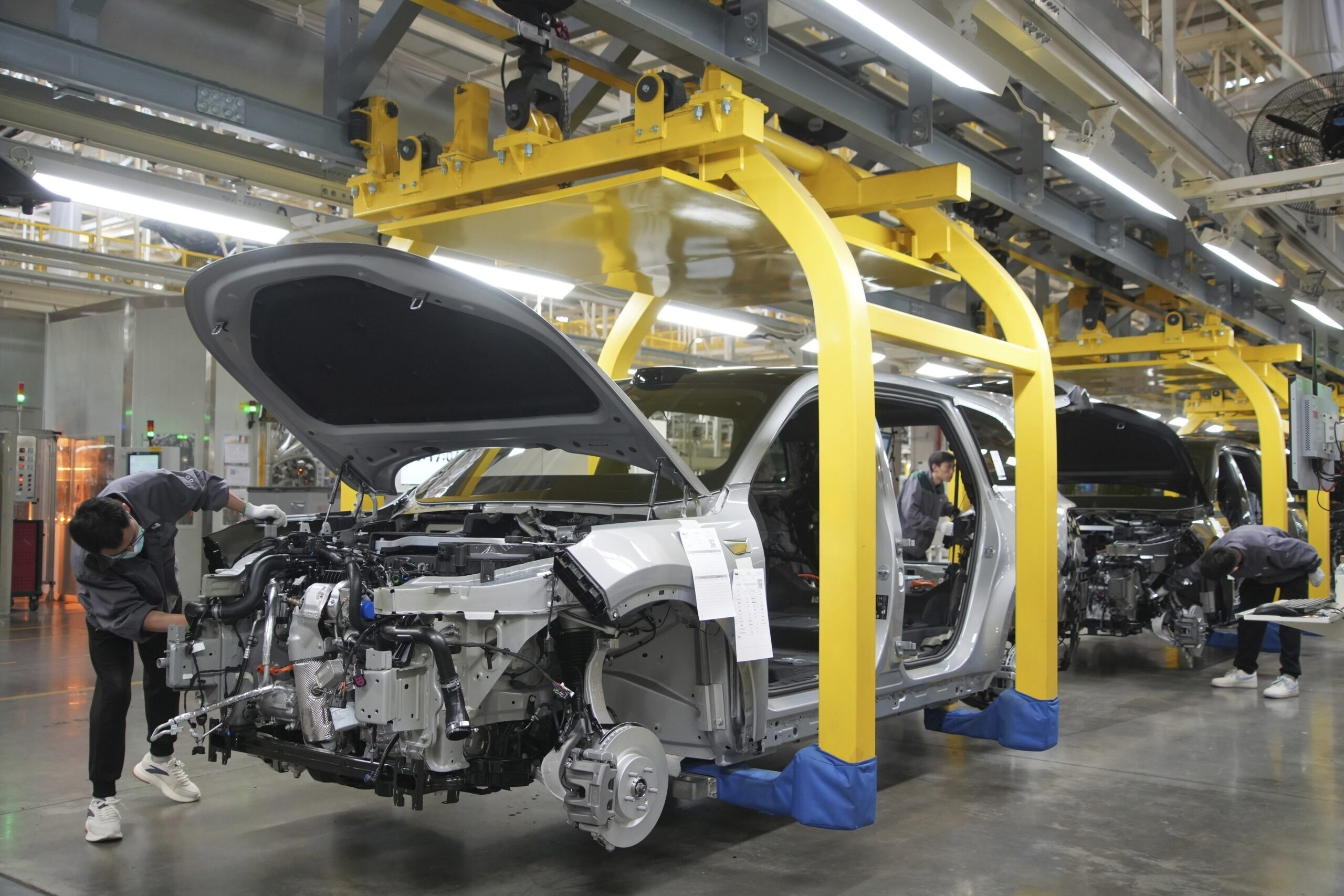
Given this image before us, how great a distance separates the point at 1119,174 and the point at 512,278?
3.68m

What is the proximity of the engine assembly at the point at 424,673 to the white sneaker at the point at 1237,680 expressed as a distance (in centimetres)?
589

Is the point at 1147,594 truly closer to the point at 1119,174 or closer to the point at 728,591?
the point at 1119,174

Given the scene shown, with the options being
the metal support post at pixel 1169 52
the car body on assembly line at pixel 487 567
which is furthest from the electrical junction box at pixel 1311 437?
the car body on assembly line at pixel 487 567

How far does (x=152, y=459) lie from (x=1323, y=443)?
11.0 m

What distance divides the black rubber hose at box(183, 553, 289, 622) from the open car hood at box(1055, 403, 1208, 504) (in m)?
6.39

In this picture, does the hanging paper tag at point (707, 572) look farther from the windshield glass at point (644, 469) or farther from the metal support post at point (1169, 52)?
the metal support post at point (1169, 52)

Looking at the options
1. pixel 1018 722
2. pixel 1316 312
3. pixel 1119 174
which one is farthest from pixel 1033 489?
pixel 1316 312

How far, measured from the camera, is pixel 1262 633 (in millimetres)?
8078

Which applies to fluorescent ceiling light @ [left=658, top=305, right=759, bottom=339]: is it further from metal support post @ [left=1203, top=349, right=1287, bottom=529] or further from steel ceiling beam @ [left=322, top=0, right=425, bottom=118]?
metal support post @ [left=1203, top=349, right=1287, bottom=529]


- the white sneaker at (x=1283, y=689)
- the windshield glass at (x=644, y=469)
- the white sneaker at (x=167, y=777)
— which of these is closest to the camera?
the windshield glass at (x=644, y=469)

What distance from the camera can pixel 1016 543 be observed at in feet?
18.9

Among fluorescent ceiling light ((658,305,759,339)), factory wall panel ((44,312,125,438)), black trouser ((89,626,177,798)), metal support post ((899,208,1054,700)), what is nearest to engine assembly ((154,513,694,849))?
black trouser ((89,626,177,798))

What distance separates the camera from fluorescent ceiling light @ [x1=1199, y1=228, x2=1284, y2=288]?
7.68 m

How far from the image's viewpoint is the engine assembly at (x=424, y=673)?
3.17 meters
